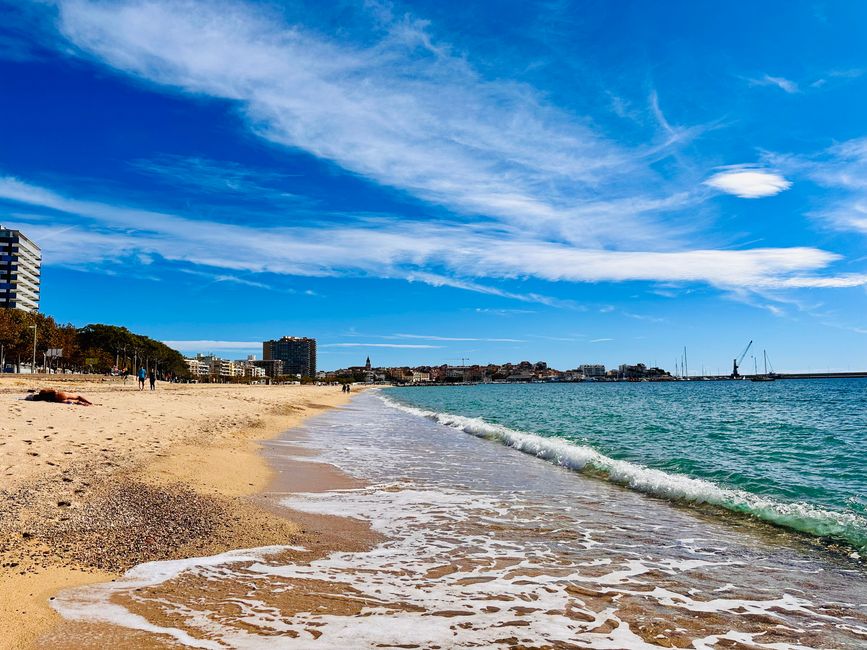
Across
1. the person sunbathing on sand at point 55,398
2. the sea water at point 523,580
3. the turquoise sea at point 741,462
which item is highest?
the person sunbathing on sand at point 55,398

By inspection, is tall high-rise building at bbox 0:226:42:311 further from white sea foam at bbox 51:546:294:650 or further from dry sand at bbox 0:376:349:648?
white sea foam at bbox 51:546:294:650

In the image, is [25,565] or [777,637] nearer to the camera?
[777,637]

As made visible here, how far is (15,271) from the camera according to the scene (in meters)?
141

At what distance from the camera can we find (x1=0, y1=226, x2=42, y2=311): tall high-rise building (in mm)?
138875

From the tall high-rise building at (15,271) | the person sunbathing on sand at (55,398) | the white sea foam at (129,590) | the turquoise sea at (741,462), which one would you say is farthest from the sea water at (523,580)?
the tall high-rise building at (15,271)

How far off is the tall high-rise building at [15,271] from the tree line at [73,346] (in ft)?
153

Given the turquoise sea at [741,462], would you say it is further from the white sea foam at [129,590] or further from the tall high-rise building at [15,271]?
the tall high-rise building at [15,271]

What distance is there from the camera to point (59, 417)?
1453 cm

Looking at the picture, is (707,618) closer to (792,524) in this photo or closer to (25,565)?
(792,524)

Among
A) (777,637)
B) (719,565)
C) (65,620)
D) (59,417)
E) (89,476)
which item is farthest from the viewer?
(59,417)

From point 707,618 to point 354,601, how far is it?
3.19 meters

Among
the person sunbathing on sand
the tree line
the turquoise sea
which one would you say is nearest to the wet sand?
the turquoise sea

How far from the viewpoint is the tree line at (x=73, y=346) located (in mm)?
74125

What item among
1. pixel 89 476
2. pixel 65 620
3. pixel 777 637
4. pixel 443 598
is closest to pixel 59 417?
pixel 89 476
